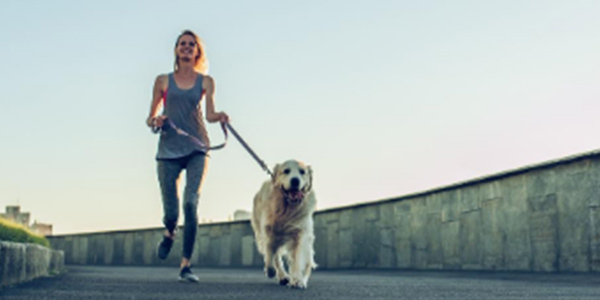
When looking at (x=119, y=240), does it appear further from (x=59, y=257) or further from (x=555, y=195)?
(x=555, y=195)

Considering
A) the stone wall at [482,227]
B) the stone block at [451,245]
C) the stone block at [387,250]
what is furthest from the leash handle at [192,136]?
the stone block at [387,250]

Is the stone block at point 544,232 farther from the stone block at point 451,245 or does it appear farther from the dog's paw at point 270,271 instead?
the dog's paw at point 270,271

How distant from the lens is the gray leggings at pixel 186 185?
7.38 metres

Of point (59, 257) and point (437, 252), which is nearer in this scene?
point (59, 257)

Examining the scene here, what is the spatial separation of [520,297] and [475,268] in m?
6.22

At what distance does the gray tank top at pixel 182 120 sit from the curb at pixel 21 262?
1490mm

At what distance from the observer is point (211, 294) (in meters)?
6.13

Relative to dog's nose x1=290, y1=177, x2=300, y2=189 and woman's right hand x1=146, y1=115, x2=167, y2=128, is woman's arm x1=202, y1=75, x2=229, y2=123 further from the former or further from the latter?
dog's nose x1=290, y1=177, x2=300, y2=189

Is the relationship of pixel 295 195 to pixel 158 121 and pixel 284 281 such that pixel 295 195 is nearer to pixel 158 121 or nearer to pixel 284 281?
pixel 284 281

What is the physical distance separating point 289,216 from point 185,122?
1.29 m

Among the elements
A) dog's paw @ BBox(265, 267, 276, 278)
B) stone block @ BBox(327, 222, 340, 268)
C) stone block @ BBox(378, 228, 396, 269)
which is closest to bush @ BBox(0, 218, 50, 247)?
dog's paw @ BBox(265, 267, 276, 278)

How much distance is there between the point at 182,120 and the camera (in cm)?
744

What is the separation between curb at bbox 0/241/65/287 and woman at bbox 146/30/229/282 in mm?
1328

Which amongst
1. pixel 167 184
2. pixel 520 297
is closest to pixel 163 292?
pixel 167 184
